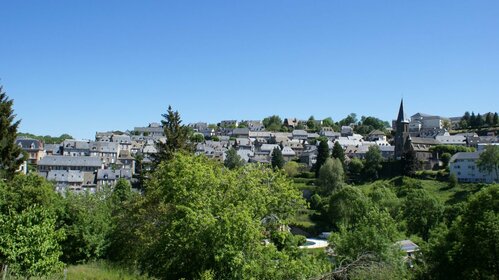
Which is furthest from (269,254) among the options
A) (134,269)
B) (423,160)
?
(423,160)

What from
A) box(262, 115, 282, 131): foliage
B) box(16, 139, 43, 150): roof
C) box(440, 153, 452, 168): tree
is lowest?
box(440, 153, 452, 168): tree

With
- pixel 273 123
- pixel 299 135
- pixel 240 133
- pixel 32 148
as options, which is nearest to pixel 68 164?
pixel 32 148

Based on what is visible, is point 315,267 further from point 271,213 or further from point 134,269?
point 134,269

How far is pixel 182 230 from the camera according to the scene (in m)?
15.0

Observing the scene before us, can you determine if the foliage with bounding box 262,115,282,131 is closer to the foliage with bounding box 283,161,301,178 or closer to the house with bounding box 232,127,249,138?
the house with bounding box 232,127,249,138

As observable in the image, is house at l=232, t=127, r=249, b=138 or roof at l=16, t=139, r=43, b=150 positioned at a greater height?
house at l=232, t=127, r=249, b=138

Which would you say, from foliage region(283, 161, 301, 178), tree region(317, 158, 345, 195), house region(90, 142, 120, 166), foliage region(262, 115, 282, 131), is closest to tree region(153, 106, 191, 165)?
tree region(317, 158, 345, 195)

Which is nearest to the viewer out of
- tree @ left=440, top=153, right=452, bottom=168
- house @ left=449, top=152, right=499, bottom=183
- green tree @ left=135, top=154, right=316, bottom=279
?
green tree @ left=135, top=154, right=316, bottom=279

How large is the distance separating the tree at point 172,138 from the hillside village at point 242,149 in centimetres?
2334

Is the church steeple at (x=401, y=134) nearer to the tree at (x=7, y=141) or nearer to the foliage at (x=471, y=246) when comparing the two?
the foliage at (x=471, y=246)

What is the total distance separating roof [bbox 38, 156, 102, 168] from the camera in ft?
286

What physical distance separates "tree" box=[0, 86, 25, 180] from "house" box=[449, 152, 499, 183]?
67.2m

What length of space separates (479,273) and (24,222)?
18257mm

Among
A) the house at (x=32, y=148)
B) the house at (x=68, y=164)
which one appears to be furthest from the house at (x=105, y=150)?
the house at (x=68, y=164)
